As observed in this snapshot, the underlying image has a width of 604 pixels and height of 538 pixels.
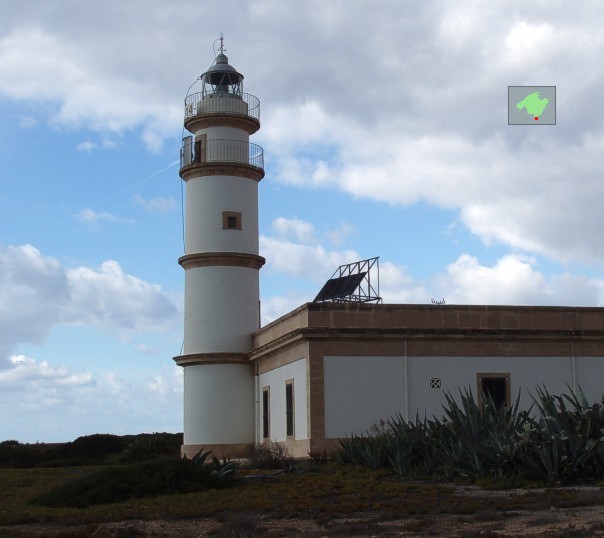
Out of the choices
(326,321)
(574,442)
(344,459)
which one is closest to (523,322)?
(326,321)

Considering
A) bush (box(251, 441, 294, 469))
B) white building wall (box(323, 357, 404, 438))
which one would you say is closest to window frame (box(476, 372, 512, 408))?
white building wall (box(323, 357, 404, 438))

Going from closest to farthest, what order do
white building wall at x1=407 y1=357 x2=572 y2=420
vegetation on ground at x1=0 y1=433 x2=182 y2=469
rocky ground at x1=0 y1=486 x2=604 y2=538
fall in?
1. rocky ground at x1=0 y1=486 x2=604 y2=538
2. white building wall at x1=407 y1=357 x2=572 y2=420
3. vegetation on ground at x1=0 y1=433 x2=182 y2=469

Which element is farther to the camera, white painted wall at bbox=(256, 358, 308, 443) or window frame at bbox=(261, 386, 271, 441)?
window frame at bbox=(261, 386, 271, 441)

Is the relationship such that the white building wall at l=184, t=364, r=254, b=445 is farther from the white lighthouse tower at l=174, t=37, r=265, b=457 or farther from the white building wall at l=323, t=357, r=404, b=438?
the white building wall at l=323, t=357, r=404, b=438

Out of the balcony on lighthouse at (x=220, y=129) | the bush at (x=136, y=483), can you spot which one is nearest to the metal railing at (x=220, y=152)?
the balcony on lighthouse at (x=220, y=129)

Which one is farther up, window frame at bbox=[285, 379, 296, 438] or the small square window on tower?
the small square window on tower

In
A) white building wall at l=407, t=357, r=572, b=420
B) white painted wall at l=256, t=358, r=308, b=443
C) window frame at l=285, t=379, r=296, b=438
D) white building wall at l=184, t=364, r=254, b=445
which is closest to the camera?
white painted wall at l=256, t=358, r=308, b=443

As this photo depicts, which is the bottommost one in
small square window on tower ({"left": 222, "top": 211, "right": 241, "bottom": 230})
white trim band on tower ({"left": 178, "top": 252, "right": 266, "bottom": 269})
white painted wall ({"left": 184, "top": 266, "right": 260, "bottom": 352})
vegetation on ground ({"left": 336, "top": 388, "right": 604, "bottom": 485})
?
vegetation on ground ({"left": 336, "top": 388, "right": 604, "bottom": 485})

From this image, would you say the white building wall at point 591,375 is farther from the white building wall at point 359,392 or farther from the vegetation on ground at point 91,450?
the vegetation on ground at point 91,450

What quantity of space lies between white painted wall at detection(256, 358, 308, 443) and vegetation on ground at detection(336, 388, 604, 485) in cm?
637

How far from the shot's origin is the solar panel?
101 ft

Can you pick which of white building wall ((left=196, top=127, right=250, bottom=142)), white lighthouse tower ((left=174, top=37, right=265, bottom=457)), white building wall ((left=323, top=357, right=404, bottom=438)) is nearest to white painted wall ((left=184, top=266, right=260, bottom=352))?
white lighthouse tower ((left=174, top=37, right=265, bottom=457))

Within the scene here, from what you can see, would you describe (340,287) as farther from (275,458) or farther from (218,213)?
(275,458)

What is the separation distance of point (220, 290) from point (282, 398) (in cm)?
464
